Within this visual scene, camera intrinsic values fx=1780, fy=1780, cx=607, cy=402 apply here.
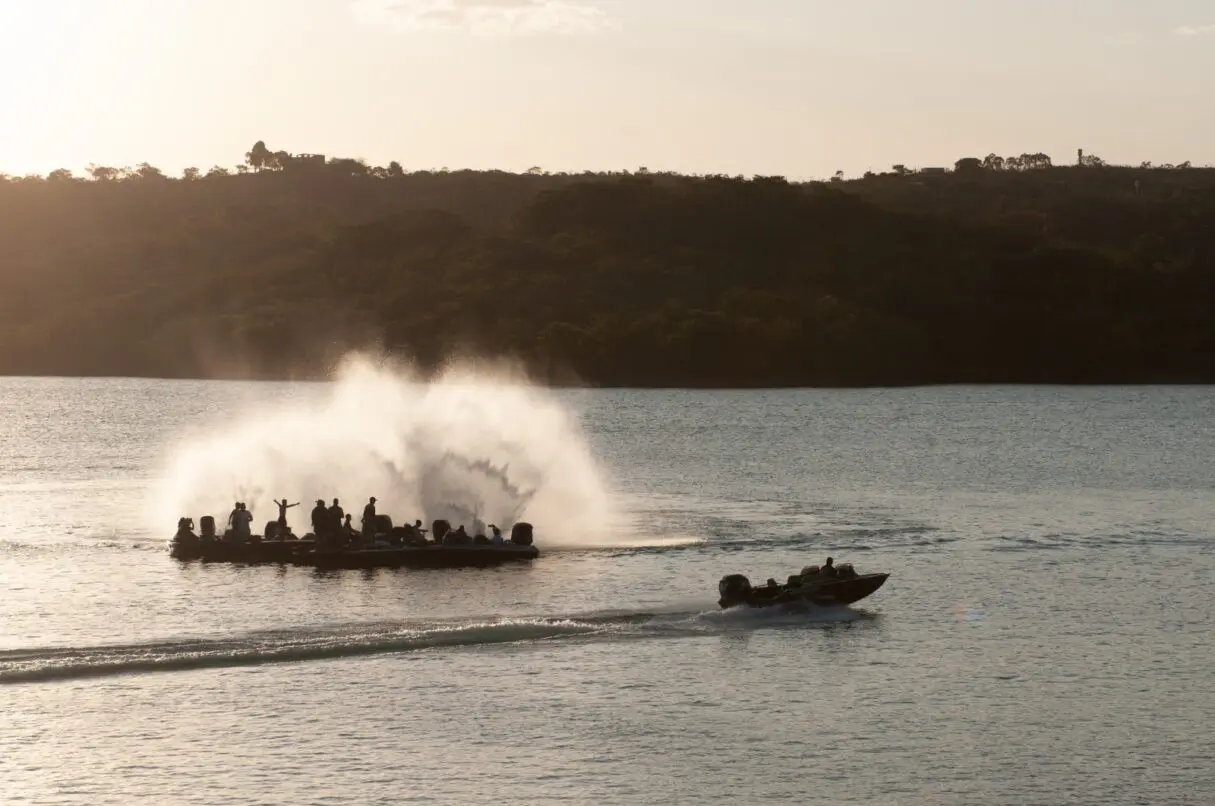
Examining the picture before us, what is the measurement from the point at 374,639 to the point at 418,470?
21.9m

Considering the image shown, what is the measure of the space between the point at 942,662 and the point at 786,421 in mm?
93791

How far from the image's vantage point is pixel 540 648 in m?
39.9

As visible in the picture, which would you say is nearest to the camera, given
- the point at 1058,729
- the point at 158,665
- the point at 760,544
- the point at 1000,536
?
the point at 1058,729

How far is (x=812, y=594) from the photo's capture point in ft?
146

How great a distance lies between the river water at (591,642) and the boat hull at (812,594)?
490 millimetres

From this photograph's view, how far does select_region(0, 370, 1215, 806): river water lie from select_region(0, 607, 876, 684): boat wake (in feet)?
0.33

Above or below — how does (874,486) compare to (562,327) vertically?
below

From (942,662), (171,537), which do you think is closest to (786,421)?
(171,537)

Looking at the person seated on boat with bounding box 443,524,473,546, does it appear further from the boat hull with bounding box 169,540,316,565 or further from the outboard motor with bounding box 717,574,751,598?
the outboard motor with bounding box 717,574,751,598

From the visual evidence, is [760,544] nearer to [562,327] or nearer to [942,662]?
[942,662]

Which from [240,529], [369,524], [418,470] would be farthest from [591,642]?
[418,470]

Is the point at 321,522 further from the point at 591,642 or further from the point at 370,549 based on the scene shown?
the point at 591,642

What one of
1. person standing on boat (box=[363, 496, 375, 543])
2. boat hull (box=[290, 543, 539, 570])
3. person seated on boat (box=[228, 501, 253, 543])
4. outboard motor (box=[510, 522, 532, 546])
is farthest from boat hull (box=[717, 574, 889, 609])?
person seated on boat (box=[228, 501, 253, 543])

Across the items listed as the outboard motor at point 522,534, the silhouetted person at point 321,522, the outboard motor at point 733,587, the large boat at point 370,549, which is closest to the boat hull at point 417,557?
the large boat at point 370,549
